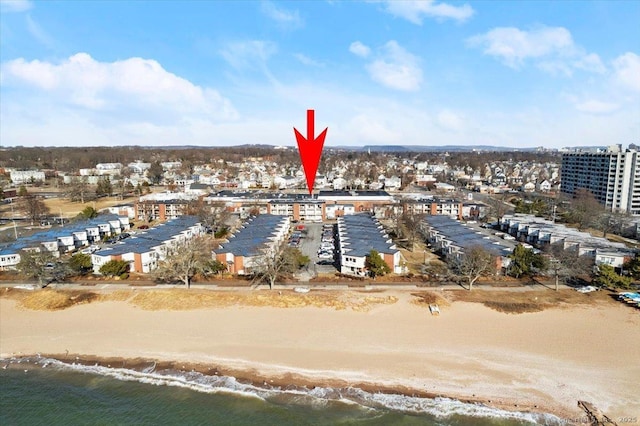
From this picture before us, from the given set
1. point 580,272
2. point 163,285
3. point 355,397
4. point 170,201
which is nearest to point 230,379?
point 355,397

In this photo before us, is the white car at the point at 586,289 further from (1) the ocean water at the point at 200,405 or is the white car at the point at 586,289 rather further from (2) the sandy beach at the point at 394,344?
(1) the ocean water at the point at 200,405

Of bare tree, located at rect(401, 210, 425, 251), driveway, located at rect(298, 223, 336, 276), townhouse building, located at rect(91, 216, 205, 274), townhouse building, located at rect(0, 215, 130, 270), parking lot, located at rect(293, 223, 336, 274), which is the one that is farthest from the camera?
bare tree, located at rect(401, 210, 425, 251)

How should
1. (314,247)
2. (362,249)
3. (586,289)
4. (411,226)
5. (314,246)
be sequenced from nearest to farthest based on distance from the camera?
(586,289), (362,249), (314,247), (314,246), (411,226)

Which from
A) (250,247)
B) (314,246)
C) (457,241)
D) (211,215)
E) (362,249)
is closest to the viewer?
(362,249)

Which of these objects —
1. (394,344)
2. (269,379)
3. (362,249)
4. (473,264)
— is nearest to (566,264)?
(473,264)

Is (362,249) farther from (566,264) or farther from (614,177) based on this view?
(614,177)

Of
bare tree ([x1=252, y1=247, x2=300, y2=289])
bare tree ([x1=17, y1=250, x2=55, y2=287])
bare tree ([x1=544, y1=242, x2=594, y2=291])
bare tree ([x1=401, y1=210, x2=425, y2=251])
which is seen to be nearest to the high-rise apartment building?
bare tree ([x1=544, y1=242, x2=594, y2=291])

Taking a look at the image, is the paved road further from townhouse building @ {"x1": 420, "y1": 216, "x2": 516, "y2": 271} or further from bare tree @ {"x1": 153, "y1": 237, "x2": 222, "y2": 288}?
townhouse building @ {"x1": 420, "y1": 216, "x2": 516, "y2": 271}
